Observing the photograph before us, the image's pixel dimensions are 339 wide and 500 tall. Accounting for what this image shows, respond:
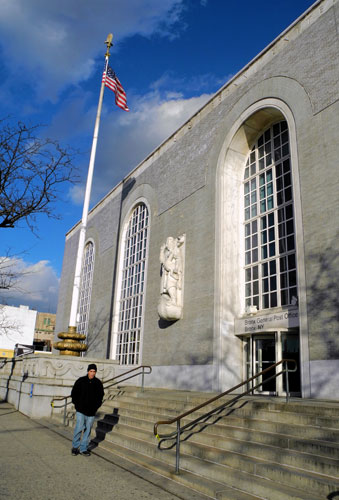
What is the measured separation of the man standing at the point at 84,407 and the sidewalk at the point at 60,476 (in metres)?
0.22

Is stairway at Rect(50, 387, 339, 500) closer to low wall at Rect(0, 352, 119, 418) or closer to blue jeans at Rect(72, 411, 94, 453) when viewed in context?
blue jeans at Rect(72, 411, 94, 453)

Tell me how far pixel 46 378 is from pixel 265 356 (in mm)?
7239

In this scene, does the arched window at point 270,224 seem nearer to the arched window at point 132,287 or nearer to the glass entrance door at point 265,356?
the glass entrance door at point 265,356

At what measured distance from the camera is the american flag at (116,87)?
1842 centimetres

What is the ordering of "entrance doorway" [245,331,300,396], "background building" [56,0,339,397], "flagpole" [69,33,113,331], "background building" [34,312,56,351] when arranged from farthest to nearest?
"background building" [34,312,56,351], "flagpole" [69,33,113,331], "entrance doorway" [245,331,300,396], "background building" [56,0,339,397]

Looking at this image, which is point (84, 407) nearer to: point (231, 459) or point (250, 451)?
point (231, 459)

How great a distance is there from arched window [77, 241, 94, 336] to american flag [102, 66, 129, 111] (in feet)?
35.8

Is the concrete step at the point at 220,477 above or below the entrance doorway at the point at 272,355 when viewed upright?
below

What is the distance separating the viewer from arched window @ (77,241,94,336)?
82.9 ft

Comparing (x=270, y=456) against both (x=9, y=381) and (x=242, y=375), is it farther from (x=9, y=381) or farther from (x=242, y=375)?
(x=9, y=381)

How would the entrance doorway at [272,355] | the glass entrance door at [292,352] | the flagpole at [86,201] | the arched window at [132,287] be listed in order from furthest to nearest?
the arched window at [132,287] → the flagpole at [86,201] → the entrance doorway at [272,355] → the glass entrance door at [292,352]

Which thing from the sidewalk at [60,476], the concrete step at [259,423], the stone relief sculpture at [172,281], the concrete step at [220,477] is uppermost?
Result: the stone relief sculpture at [172,281]

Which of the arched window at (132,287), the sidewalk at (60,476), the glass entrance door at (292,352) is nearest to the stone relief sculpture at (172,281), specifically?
the arched window at (132,287)

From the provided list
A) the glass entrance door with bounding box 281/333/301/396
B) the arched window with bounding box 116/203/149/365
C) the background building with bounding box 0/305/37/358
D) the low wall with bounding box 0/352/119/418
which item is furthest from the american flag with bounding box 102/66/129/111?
the background building with bounding box 0/305/37/358
